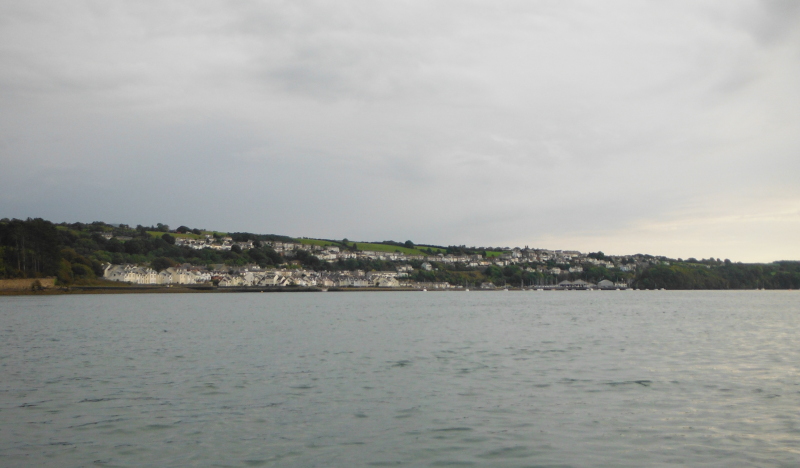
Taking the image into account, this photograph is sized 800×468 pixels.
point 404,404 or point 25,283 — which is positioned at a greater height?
point 25,283

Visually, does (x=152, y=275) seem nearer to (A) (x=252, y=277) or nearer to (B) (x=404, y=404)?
(A) (x=252, y=277)

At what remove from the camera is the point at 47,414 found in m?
12.2

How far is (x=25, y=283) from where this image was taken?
9275 cm

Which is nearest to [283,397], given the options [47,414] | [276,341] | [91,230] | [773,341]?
[47,414]

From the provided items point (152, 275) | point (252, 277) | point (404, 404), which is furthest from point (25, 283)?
point (404, 404)

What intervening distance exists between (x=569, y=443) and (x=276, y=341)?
784 inches

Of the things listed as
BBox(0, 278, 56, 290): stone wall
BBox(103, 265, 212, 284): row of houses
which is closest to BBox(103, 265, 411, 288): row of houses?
BBox(103, 265, 212, 284): row of houses

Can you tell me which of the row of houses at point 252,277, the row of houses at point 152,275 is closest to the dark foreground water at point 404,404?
the row of houses at point 152,275

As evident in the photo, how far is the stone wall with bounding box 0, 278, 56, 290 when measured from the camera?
294 feet

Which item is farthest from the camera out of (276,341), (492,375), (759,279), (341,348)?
(759,279)

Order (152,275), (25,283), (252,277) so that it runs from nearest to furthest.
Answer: (25,283), (152,275), (252,277)

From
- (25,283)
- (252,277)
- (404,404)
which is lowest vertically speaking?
(404,404)

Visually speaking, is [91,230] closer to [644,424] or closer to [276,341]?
[276,341]

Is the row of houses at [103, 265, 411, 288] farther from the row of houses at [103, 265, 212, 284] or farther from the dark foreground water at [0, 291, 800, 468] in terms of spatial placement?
the dark foreground water at [0, 291, 800, 468]
